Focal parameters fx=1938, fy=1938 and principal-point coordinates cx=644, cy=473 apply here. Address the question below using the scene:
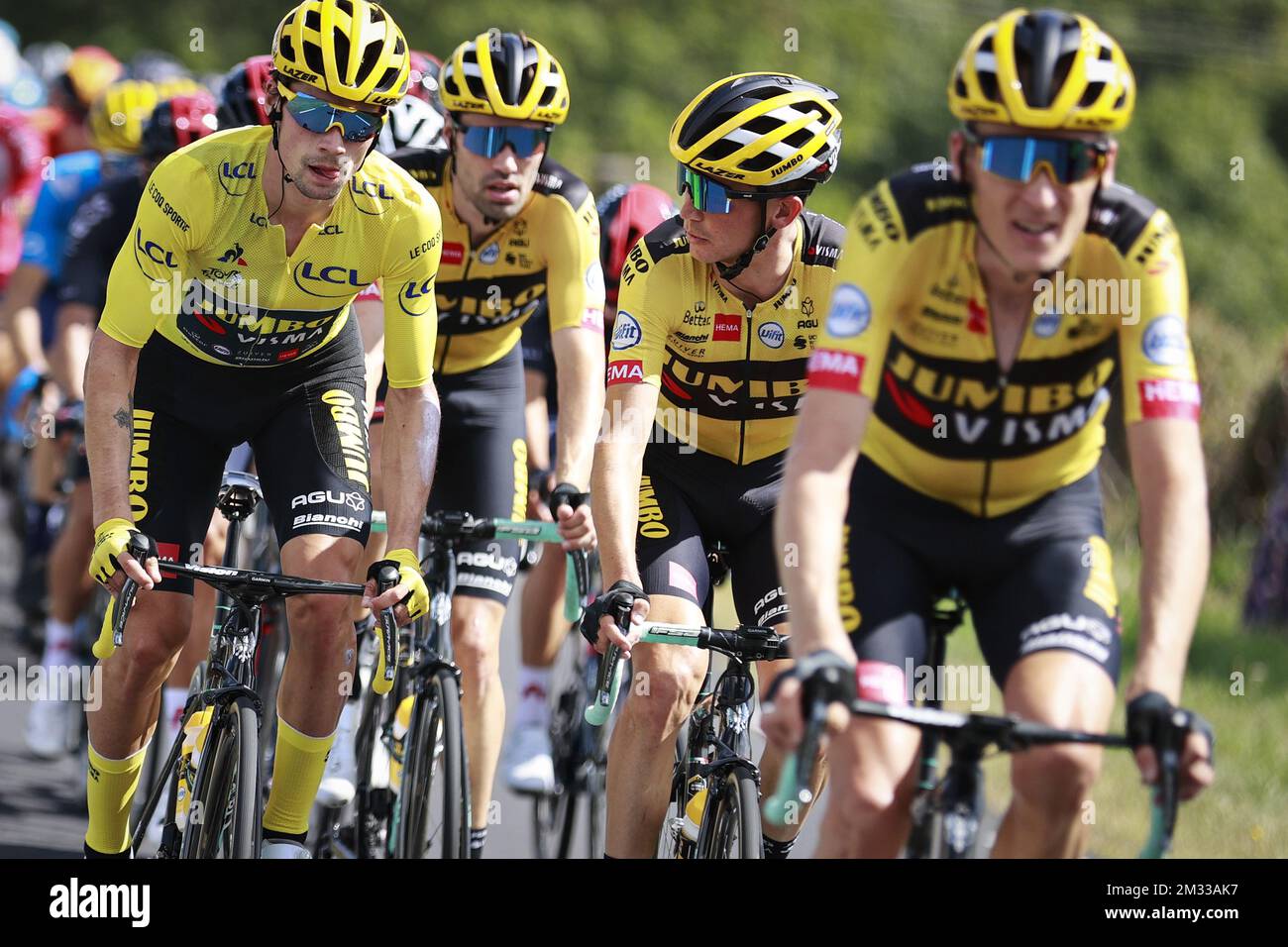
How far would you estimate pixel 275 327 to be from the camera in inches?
228

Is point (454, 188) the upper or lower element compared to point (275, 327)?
upper

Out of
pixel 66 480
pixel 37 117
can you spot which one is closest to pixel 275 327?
pixel 66 480

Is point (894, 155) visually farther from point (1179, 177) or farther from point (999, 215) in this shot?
point (999, 215)

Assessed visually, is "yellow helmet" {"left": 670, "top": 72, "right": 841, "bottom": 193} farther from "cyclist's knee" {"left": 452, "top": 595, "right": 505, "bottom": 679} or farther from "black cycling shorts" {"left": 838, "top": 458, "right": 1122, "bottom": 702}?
"cyclist's knee" {"left": 452, "top": 595, "right": 505, "bottom": 679}

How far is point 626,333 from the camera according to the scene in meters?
5.53

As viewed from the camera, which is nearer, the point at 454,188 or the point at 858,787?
the point at 858,787

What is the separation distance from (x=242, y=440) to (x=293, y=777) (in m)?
1.03

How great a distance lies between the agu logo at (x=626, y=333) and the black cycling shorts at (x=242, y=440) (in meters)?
0.91

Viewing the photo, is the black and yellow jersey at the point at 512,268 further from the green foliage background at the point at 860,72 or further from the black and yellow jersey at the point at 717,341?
the green foliage background at the point at 860,72

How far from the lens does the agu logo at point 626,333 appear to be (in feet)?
18.1

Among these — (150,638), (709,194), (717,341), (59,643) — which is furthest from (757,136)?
(59,643)
